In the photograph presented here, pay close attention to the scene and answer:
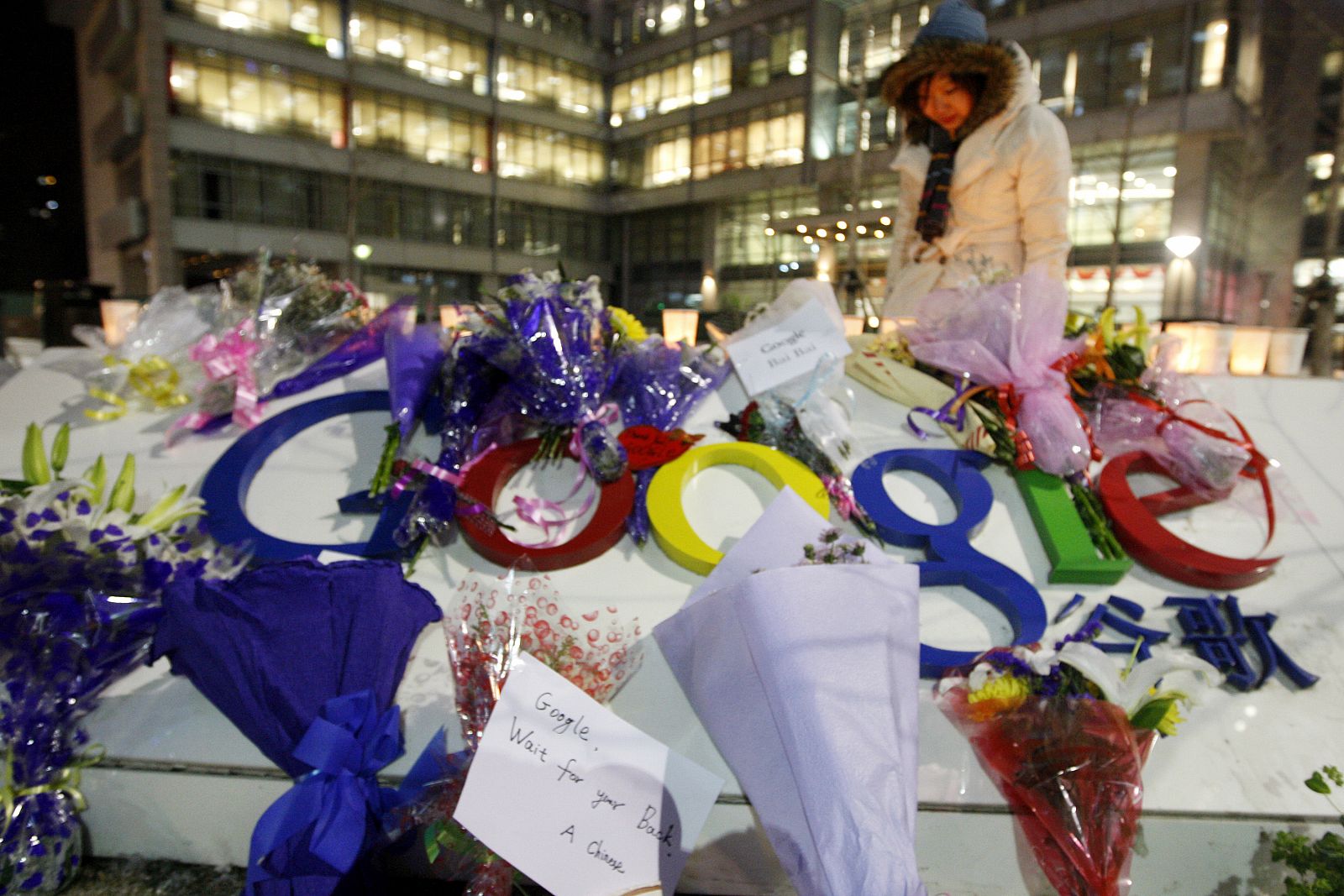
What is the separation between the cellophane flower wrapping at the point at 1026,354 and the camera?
7.26 feet

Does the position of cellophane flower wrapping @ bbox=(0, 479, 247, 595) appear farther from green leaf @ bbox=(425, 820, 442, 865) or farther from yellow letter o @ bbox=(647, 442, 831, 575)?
yellow letter o @ bbox=(647, 442, 831, 575)

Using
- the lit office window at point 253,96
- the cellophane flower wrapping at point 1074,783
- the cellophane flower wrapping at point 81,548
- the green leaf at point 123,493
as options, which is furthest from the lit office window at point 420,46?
the cellophane flower wrapping at point 1074,783

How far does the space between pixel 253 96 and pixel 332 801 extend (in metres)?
27.7

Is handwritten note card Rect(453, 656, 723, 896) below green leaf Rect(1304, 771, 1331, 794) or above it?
below

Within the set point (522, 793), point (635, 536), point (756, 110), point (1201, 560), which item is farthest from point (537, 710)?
point (756, 110)

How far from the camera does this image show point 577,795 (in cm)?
129

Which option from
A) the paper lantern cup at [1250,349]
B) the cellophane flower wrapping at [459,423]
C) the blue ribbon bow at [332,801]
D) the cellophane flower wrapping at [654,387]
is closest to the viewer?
the blue ribbon bow at [332,801]

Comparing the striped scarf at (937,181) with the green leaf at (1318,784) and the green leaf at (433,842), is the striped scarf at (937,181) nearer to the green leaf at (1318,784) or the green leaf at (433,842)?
the green leaf at (1318,784)

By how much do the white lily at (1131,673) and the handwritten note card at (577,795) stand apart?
0.74 meters

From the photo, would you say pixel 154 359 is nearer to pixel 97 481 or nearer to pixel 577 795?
pixel 97 481

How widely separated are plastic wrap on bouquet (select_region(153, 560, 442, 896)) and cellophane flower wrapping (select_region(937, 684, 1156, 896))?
1.19 m

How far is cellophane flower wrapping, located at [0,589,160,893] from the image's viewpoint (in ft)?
4.54

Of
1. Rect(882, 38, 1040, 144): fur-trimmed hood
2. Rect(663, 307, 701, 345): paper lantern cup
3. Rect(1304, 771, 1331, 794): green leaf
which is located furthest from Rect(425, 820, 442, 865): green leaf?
Rect(663, 307, 701, 345): paper lantern cup

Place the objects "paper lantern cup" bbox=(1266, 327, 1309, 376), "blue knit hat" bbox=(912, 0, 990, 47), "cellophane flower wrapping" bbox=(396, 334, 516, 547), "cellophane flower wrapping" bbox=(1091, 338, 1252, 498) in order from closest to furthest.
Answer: "cellophane flower wrapping" bbox=(396, 334, 516, 547)
"cellophane flower wrapping" bbox=(1091, 338, 1252, 498)
"blue knit hat" bbox=(912, 0, 990, 47)
"paper lantern cup" bbox=(1266, 327, 1309, 376)
